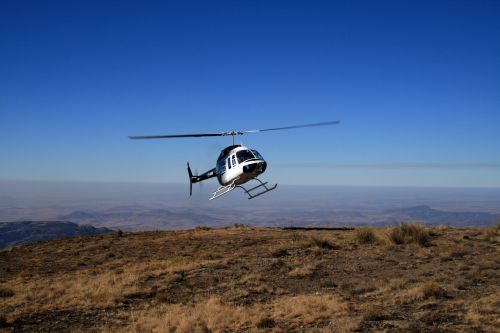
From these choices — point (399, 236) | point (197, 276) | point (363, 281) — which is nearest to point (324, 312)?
point (363, 281)

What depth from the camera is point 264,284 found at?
16719 millimetres

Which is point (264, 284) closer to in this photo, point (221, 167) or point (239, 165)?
point (239, 165)

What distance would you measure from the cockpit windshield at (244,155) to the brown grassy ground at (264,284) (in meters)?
5.38

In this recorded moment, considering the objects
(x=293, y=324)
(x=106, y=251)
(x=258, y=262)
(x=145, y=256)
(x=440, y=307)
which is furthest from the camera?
(x=106, y=251)

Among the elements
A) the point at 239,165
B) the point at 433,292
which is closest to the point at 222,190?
the point at 239,165

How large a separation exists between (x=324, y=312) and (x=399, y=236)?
1343 cm

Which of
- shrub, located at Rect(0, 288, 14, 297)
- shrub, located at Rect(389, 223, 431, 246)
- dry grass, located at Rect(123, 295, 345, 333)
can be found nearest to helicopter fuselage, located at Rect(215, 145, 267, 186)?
shrub, located at Rect(389, 223, 431, 246)

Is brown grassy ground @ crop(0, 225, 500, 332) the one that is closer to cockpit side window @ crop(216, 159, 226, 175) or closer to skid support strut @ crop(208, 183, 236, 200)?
skid support strut @ crop(208, 183, 236, 200)

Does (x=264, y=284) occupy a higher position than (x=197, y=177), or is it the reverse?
(x=197, y=177)

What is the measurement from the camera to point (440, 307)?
12.8m

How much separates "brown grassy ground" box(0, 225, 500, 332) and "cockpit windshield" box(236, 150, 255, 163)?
17.7 feet

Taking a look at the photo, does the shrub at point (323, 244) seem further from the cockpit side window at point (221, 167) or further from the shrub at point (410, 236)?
the cockpit side window at point (221, 167)

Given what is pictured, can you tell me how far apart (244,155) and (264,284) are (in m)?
14.1

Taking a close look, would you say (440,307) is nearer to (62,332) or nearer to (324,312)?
(324,312)
